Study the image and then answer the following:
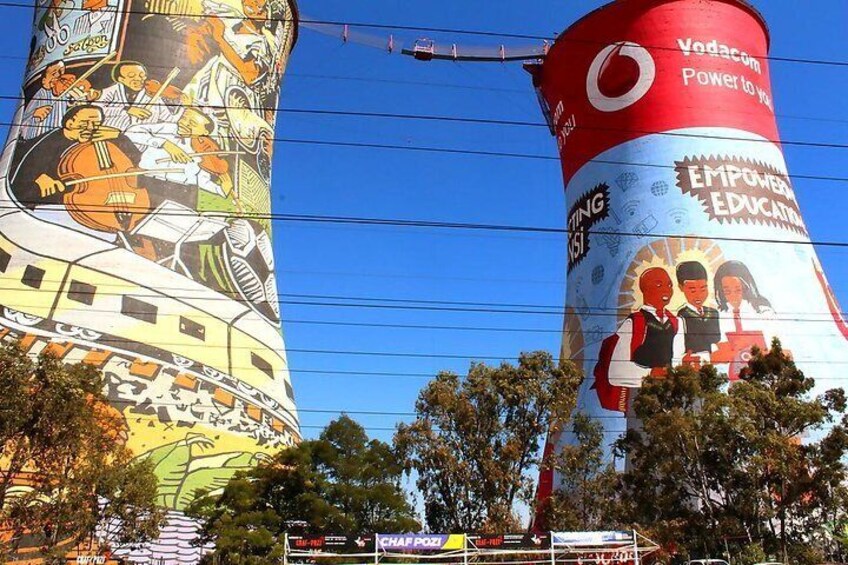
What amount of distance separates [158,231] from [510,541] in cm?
1392

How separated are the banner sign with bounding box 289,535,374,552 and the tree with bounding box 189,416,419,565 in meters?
0.51

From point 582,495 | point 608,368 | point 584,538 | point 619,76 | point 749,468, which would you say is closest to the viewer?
point 749,468

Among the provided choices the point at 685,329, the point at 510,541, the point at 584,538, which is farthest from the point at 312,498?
the point at 685,329

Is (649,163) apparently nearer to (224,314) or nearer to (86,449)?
(224,314)

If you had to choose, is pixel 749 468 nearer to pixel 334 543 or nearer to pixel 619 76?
pixel 334 543

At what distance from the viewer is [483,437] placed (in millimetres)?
17703

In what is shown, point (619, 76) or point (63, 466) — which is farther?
point (619, 76)

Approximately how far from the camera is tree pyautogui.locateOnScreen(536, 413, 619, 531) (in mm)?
18375

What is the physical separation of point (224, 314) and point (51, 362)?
1018cm

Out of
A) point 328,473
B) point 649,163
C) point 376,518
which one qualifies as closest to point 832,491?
point 376,518

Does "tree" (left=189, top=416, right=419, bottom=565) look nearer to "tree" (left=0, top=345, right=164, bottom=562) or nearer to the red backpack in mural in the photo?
"tree" (left=0, top=345, right=164, bottom=562)

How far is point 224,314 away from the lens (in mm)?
21781

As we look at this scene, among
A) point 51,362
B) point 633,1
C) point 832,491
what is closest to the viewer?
point 51,362

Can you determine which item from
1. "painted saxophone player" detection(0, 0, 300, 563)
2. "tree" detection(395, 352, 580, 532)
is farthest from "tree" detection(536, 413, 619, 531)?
"painted saxophone player" detection(0, 0, 300, 563)
